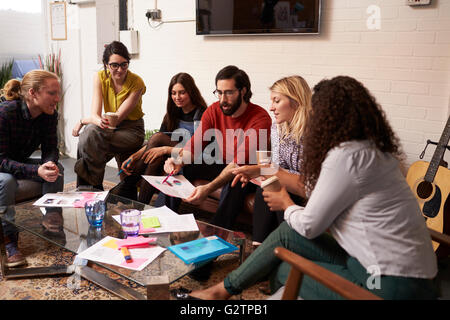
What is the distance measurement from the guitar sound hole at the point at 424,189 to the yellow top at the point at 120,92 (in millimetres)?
2111

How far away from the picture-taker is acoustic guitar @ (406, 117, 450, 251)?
7.08ft

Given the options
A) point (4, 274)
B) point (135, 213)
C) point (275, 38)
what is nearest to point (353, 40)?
point (275, 38)

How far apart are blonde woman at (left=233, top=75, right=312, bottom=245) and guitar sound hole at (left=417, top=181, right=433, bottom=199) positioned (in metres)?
0.75

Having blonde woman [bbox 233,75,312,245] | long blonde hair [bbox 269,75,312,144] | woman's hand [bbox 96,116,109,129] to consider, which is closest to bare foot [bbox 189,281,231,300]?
blonde woman [bbox 233,75,312,245]

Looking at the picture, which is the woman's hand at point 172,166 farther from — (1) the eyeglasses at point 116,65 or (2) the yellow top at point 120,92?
(1) the eyeglasses at point 116,65

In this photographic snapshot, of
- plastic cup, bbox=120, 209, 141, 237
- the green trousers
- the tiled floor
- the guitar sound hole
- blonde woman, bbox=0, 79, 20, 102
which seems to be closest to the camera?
the green trousers

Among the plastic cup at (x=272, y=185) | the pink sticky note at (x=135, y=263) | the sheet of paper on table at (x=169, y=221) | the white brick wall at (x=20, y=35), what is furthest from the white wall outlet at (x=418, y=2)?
the white brick wall at (x=20, y=35)

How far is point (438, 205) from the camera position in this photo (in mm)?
2189

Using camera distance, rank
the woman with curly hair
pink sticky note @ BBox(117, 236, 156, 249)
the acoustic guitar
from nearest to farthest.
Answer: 1. the woman with curly hair
2. pink sticky note @ BBox(117, 236, 156, 249)
3. the acoustic guitar

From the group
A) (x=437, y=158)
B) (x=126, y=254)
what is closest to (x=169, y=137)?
(x=126, y=254)

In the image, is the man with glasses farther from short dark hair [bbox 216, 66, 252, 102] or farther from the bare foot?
the bare foot

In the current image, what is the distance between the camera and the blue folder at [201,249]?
158 cm

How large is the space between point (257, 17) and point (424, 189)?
178 cm
